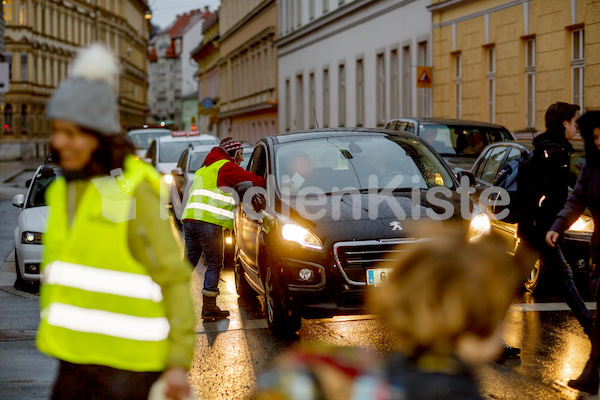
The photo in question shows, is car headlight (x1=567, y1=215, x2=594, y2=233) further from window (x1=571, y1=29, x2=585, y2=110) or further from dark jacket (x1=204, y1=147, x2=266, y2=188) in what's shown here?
window (x1=571, y1=29, x2=585, y2=110)

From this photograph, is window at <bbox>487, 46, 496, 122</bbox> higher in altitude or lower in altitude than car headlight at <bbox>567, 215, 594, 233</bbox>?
higher

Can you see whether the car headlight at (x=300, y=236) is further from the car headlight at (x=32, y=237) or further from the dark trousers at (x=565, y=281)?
the car headlight at (x=32, y=237)

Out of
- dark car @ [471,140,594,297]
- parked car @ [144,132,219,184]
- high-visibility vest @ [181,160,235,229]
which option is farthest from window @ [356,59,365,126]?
high-visibility vest @ [181,160,235,229]

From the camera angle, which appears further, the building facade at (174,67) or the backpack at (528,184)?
the building facade at (174,67)

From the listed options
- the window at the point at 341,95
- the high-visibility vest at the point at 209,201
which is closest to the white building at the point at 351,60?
the window at the point at 341,95

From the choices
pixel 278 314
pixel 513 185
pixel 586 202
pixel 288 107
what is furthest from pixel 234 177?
pixel 288 107

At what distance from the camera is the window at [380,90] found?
115 ft

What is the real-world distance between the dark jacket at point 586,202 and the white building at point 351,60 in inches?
765

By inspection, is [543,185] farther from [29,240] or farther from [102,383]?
[29,240]

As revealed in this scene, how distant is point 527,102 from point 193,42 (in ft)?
402

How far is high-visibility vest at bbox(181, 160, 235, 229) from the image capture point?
9.16 meters

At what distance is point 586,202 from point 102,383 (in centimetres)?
390

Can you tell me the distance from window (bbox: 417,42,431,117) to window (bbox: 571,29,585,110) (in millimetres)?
9058

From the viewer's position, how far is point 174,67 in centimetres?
15238
